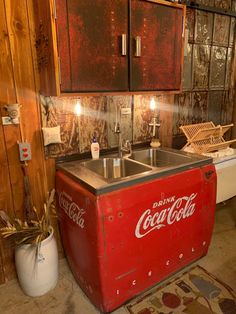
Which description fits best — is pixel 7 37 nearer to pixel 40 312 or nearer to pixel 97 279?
pixel 97 279

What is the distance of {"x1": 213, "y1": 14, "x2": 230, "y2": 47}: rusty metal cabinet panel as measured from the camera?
8.55 ft

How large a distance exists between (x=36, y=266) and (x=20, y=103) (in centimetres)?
121

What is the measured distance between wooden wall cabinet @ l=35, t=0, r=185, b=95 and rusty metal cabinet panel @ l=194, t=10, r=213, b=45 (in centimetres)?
66

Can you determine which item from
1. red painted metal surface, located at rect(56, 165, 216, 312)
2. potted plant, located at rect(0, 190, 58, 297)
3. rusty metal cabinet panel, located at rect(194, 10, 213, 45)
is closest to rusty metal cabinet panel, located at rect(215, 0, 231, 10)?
rusty metal cabinet panel, located at rect(194, 10, 213, 45)

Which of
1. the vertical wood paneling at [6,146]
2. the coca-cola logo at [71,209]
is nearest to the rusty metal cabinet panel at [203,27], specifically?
the vertical wood paneling at [6,146]

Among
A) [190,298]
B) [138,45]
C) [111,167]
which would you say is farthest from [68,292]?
[138,45]

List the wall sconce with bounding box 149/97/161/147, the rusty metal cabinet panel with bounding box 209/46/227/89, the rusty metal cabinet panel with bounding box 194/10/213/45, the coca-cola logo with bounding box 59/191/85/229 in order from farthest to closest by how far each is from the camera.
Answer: the rusty metal cabinet panel with bounding box 209/46/227/89 < the rusty metal cabinet panel with bounding box 194/10/213/45 < the wall sconce with bounding box 149/97/161/147 < the coca-cola logo with bounding box 59/191/85/229

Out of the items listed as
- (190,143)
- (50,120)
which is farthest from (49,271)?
(190,143)

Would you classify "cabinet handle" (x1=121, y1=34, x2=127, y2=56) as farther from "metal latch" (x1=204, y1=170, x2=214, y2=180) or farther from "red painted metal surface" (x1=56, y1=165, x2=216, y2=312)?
"metal latch" (x1=204, y1=170, x2=214, y2=180)

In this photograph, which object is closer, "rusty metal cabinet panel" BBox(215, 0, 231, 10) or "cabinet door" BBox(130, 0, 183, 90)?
"cabinet door" BBox(130, 0, 183, 90)

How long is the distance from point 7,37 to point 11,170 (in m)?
0.94

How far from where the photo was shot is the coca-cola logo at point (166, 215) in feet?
5.24

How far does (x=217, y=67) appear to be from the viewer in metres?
2.78

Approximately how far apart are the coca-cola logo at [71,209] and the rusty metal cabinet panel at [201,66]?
1.88 meters
